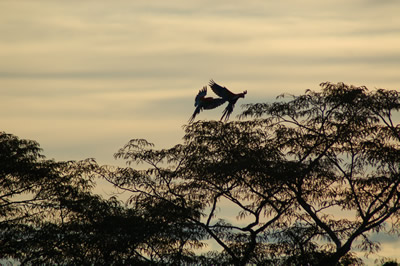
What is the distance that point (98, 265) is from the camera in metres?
25.1

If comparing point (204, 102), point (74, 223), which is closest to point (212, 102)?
point (204, 102)

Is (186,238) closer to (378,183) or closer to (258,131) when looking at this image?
(258,131)

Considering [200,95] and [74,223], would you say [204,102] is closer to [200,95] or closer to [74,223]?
[200,95]

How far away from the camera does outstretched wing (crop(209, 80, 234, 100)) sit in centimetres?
2453

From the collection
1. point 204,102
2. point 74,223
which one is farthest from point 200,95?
point 74,223

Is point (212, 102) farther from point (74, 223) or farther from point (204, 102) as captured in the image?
point (74, 223)

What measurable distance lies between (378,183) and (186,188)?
22.6 feet

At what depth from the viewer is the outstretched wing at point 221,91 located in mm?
24531

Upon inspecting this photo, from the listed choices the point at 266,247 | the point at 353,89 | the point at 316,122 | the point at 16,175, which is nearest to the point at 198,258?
the point at 266,247

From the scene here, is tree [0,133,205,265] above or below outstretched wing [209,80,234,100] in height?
below

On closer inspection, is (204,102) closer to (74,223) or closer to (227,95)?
(227,95)

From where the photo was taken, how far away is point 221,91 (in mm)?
24703

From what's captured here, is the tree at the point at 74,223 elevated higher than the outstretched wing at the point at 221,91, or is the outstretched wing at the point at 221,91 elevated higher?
the outstretched wing at the point at 221,91

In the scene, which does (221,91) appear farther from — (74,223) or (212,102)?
(74,223)
